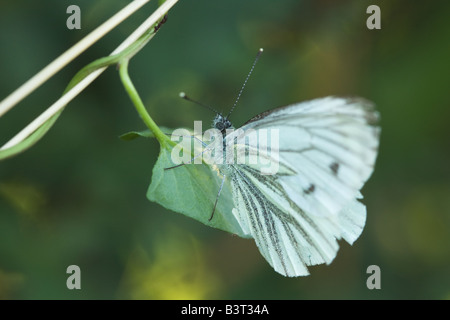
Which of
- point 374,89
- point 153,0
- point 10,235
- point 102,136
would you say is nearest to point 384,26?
point 374,89

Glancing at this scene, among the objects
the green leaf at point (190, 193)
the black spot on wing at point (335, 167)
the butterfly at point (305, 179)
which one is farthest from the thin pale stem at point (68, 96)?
the black spot on wing at point (335, 167)

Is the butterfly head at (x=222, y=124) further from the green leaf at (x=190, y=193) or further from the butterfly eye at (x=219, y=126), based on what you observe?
the green leaf at (x=190, y=193)

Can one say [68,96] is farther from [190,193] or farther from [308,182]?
[308,182]

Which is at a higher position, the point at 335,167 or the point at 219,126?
the point at 219,126

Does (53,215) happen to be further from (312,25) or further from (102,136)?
(312,25)

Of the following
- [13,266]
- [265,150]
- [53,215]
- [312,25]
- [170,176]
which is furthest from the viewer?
[312,25]

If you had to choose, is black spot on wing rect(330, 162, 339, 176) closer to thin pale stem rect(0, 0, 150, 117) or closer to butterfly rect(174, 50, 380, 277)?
butterfly rect(174, 50, 380, 277)

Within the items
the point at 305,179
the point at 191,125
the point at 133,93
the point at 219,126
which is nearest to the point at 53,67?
the point at 133,93

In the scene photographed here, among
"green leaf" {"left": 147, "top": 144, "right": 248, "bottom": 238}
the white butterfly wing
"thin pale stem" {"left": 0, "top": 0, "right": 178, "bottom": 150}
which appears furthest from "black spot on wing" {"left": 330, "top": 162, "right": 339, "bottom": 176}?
"thin pale stem" {"left": 0, "top": 0, "right": 178, "bottom": 150}
